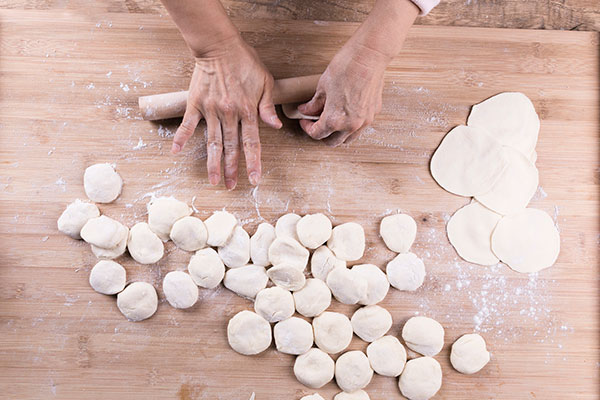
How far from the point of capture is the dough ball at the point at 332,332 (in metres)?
1.11

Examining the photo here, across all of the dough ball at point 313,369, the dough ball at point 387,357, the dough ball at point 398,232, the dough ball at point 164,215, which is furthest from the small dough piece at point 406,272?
the dough ball at point 164,215

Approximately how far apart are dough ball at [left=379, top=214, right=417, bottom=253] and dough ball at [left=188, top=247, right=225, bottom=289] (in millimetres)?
379

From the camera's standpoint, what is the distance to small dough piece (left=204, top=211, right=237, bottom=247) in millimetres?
1109

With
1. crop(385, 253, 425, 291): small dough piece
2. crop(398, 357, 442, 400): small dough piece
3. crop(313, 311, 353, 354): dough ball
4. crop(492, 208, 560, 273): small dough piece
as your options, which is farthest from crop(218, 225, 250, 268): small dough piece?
crop(492, 208, 560, 273): small dough piece

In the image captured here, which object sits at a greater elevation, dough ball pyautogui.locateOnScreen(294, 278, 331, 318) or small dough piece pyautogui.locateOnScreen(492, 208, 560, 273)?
small dough piece pyautogui.locateOnScreen(492, 208, 560, 273)

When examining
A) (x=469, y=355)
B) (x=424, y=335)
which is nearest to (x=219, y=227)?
(x=424, y=335)

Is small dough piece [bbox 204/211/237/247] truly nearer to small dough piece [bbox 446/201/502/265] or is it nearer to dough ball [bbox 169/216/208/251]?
dough ball [bbox 169/216/208/251]

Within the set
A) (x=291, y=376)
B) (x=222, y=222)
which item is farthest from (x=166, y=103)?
(x=291, y=376)

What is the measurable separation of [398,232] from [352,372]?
0.33 m

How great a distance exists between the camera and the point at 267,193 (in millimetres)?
1155

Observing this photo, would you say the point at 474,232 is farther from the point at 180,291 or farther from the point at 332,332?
the point at 180,291

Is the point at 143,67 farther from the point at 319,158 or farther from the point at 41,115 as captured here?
the point at 319,158

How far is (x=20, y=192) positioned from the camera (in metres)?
1.12

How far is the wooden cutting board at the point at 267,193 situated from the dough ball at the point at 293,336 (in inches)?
1.5
